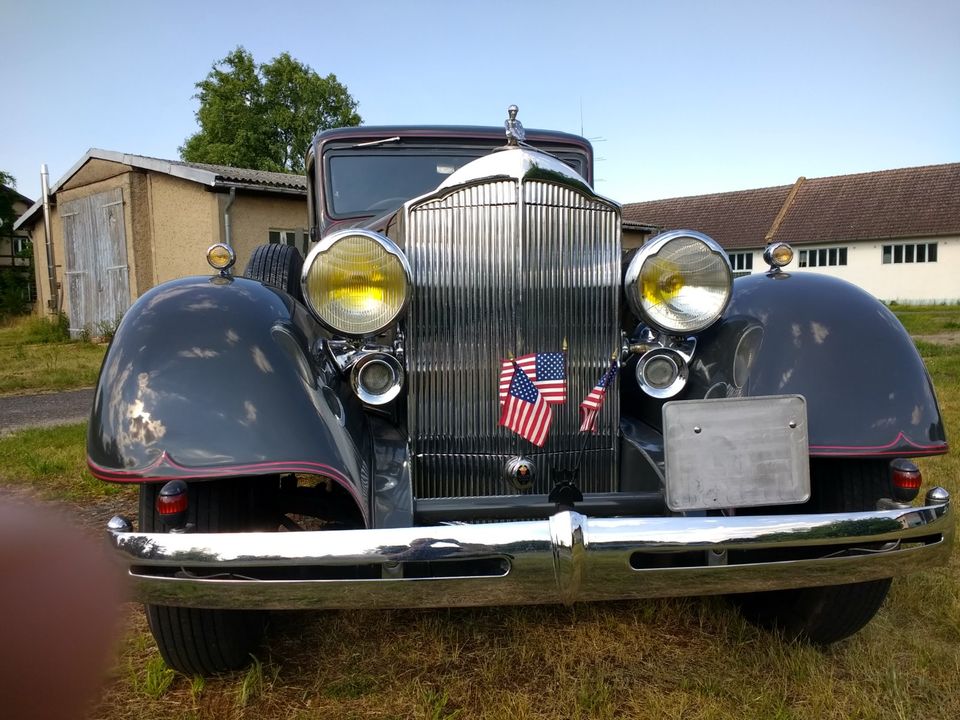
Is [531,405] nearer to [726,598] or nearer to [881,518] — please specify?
[881,518]

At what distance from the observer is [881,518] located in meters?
1.86

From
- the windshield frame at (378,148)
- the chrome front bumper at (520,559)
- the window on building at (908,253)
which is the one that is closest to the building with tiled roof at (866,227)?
the window on building at (908,253)

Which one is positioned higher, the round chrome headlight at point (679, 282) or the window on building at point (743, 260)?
the window on building at point (743, 260)

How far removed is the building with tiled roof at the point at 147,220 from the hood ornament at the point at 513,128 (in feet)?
33.2

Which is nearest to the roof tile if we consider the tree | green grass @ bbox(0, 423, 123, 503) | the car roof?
the tree

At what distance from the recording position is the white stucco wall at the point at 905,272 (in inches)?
1057

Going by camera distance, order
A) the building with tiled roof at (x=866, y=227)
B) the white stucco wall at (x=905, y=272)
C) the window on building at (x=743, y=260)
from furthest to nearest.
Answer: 1. the window on building at (x=743, y=260)
2. the building with tiled roof at (x=866, y=227)
3. the white stucco wall at (x=905, y=272)

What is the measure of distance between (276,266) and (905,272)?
2983 centimetres

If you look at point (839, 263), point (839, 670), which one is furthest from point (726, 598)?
point (839, 263)

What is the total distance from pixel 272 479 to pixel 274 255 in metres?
1.82

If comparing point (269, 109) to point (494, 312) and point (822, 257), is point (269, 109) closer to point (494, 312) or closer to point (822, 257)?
point (822, 257)

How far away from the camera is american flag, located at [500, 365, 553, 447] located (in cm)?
223

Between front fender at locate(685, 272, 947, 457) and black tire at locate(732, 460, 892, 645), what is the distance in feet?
0.64

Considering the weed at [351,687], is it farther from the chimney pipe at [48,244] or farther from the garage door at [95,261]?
the chimney pipe at [48,244]
